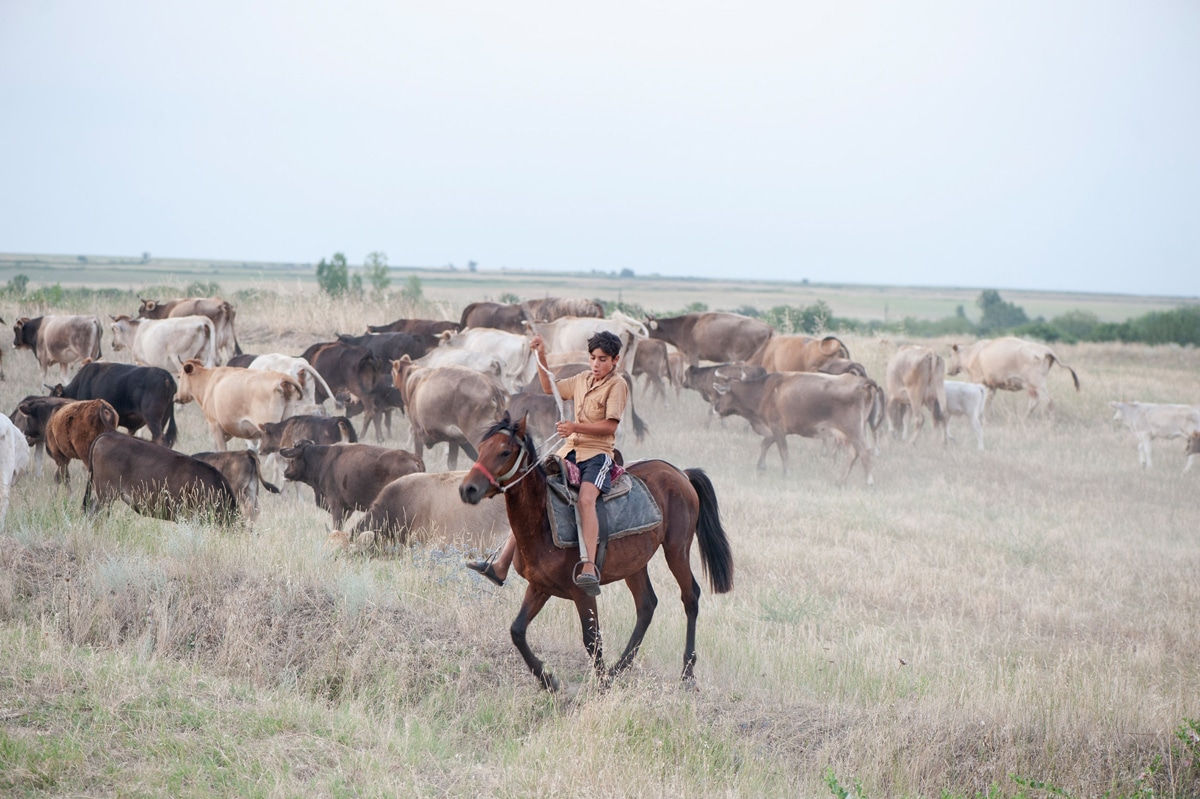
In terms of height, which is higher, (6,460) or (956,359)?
(956,359)

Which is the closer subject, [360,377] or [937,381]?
[360,377]

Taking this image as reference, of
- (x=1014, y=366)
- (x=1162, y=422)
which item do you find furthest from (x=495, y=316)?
(x=1162, y=422)

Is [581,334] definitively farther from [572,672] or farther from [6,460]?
[572,672]

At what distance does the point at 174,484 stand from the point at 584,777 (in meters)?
5.92

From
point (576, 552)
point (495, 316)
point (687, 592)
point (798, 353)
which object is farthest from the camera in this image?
point (495, 316)

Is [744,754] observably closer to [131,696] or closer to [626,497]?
[626,497]

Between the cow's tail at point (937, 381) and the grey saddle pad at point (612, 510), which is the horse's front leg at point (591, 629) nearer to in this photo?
the grey saddle pad at point (612, 510)

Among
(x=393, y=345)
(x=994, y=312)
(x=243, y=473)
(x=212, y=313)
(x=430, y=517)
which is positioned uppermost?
(x=994, y=312)

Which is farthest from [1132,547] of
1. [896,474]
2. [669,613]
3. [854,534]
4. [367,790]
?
[367,790]

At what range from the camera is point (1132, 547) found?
11875 millimetres

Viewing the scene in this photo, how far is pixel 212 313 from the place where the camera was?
67.2ft

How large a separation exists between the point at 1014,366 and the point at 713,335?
691 cm

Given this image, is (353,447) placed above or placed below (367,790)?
above

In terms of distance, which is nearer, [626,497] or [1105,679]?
[626,497]
